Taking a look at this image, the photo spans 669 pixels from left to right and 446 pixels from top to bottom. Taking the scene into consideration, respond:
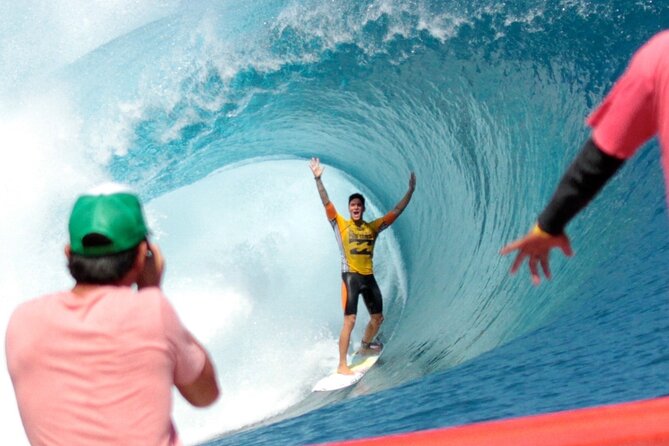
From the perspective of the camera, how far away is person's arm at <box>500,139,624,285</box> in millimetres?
1613

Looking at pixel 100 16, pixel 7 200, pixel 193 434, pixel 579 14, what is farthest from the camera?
pixel 100 16

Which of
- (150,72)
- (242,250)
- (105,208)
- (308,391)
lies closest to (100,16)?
(150,72)

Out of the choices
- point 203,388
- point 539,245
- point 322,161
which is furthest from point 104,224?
point 322,161

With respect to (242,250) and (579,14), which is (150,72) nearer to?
(242,250)

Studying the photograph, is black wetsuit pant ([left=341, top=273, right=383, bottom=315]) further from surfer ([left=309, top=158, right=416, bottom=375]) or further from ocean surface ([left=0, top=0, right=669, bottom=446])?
ocean surface ([left=0, top=0, right=669, bottom=446])

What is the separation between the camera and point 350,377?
784 centimetres

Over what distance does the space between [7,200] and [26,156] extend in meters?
0.49

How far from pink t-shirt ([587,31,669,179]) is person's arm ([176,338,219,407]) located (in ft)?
2.89

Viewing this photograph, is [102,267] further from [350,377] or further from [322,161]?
[322,161]

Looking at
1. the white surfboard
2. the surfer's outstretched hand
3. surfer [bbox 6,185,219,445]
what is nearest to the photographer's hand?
surfer [bbox 6,185,219,445]

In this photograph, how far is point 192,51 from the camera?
974cm

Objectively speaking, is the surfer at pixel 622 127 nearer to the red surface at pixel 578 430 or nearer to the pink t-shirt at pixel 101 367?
the red surface at pixel 578 430

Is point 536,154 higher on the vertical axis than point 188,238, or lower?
lower

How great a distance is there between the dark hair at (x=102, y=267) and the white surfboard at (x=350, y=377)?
601 centimetres
